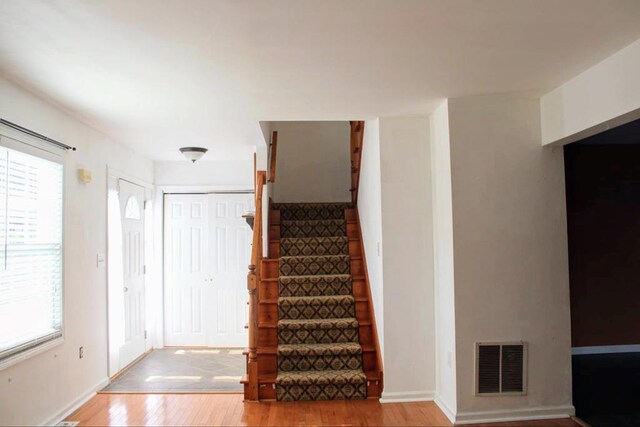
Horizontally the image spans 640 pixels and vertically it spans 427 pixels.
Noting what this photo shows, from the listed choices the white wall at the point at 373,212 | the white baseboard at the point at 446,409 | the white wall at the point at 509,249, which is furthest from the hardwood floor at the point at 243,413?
the white wall at the point at 373,212

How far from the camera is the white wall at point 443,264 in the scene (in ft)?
11.0

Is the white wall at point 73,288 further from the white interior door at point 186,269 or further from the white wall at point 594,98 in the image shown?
the white wall at point 594,98

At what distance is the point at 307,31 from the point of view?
2197 millimetres

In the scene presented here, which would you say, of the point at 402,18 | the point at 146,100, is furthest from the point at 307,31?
the point at 146,100

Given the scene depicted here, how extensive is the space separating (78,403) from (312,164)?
4114mm

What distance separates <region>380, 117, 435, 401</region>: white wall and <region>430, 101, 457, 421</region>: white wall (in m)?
0.06

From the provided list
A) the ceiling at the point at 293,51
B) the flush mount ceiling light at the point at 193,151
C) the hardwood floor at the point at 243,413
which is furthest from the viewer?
the flush mount ceiling light at the point at 193,151

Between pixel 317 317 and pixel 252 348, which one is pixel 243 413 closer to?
pixel 252 348

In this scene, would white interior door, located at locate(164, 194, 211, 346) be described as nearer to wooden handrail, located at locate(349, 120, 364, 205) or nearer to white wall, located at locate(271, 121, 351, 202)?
white wall, located at locate(271, 121, 351, 202)

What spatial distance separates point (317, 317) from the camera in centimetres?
444

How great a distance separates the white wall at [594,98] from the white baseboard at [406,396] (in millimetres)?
2168

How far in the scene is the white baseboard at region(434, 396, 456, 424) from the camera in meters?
3.27

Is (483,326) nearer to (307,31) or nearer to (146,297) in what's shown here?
(307,31)

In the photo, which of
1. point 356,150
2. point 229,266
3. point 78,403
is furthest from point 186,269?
point 356,150
